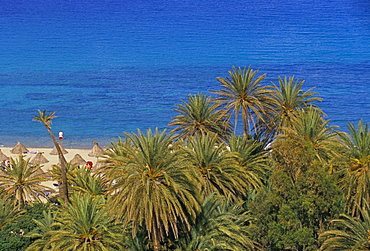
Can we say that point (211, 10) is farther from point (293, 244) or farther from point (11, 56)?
point (293, 244)

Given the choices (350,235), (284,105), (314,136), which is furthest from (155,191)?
(284,105)

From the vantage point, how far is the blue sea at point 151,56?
8369 centimetres

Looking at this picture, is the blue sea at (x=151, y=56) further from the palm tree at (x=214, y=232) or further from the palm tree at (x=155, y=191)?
the palm tree at (x=155, y=191)

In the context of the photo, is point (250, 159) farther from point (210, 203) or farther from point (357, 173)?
point (210, 203)

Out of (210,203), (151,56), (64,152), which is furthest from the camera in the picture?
(151,56)

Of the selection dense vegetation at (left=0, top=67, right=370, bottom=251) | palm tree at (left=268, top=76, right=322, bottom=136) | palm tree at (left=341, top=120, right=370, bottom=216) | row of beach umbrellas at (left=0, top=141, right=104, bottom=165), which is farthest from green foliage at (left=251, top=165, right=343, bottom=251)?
row of beach umbrellas at (left=0, top=141, right=104, bottom=165)

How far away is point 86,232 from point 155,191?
12.7 ft

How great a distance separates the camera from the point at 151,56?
4786 inches

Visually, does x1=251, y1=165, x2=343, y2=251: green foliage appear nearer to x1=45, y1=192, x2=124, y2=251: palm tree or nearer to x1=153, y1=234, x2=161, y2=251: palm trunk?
x1=153, y1=234, x2=161, y2=251: palm trunk

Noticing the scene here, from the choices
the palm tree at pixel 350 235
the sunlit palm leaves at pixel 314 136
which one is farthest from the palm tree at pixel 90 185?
the palm tree at pixel 350 235

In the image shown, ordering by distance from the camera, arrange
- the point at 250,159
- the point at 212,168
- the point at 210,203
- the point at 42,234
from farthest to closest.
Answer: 1. the point at 250,159
2. the point at 212,168
3. the point at 42,234
4. the point at 210,203

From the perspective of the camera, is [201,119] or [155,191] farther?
[201,119]

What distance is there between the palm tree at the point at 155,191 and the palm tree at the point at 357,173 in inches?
301

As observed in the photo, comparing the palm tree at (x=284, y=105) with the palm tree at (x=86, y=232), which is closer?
the palm tree at (x=86, y=232)
